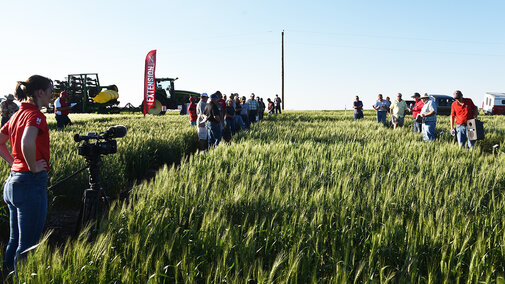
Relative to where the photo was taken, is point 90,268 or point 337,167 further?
point 337,167

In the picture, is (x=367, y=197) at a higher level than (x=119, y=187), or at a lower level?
higher

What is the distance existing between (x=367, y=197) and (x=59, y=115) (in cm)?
1404

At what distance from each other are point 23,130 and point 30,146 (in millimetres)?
179

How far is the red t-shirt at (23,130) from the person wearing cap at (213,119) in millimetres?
6493

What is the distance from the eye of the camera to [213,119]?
9422 millimetres

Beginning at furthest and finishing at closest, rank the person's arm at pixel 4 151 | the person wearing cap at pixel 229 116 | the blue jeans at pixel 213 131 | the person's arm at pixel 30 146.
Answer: the person wearing cap at pixel 229 116, the blue jeans at pixel 213 131, the person's arm at pixel 4 151, the person's arm at pixel 30 146

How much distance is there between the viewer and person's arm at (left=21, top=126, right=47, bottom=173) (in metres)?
2.44

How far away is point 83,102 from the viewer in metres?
27.5

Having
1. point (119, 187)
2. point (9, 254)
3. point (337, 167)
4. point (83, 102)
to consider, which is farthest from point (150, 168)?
point (83, 102)

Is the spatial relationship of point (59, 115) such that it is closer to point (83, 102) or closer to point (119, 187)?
point (119, 187)

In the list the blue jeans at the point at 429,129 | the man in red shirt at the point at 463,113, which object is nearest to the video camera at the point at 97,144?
the man in red shirt at the point at 463,113

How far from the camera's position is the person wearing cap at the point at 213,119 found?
9.20 m

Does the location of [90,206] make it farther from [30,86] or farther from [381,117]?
[381,117]

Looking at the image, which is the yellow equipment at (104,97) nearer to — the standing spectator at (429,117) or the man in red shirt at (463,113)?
the standing spectator at (429,117)
